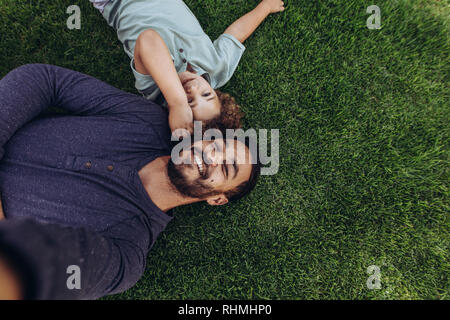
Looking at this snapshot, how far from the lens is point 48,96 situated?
199 centimetres

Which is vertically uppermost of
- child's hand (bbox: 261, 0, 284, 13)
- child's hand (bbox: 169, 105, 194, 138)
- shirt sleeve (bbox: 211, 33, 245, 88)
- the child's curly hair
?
child's hand (bbox: 261, 0, 284, 13)

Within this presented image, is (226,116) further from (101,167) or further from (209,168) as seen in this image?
(101,167)

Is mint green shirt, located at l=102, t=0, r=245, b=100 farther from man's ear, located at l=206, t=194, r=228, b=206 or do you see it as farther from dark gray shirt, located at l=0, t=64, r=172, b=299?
man's ear, located at l=206, t=194, r=228, b=206

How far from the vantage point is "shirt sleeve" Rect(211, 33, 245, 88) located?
2.62 m

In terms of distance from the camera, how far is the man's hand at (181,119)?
7.04 ft

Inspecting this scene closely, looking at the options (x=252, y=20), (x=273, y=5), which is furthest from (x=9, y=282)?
(x=273, y=5)

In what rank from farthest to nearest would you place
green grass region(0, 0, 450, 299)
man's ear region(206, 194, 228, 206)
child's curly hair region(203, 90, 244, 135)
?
green grass region(0, 0, 450, 299)
child's curly hair region(203, 90, 244, 135)
man's ear region(206, 194, 228, 206)

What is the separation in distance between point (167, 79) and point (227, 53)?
78cm

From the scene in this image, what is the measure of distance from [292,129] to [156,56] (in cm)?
148

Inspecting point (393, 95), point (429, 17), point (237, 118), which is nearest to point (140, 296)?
point (237, 118)

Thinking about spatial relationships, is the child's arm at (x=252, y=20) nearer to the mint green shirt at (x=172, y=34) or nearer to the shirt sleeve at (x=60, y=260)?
the mint green shirt at (x=172, y=34)

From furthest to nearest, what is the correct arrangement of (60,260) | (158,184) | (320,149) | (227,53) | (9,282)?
(320,149) < (227,53) < (158,184) < (60,260) < (9,282)

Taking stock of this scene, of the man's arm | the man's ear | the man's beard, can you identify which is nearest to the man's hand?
the man's beard

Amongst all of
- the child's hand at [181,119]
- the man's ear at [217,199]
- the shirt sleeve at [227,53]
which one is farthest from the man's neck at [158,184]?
the shirt sleeve at [227,53]
